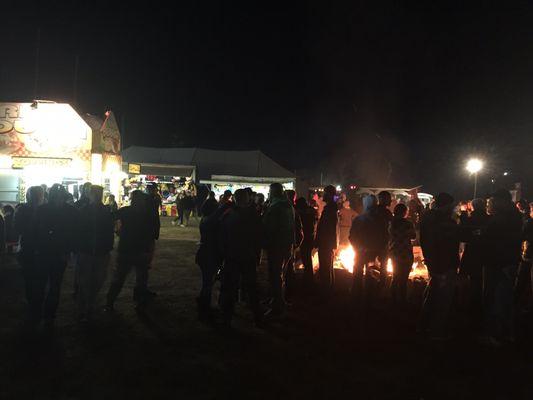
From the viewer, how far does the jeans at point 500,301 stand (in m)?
5.37

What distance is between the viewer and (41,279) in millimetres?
5359

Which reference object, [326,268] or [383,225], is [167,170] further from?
[383,225]

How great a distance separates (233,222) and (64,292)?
3990mm

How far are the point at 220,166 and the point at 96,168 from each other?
13.0 metres

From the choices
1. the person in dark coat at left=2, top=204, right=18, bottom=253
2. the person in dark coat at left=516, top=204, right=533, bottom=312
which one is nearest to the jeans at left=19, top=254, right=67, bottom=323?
the person in dark coat at left=2, top=204, right=18, bottom=253

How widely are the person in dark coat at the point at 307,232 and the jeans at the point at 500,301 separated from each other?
3.41 metres

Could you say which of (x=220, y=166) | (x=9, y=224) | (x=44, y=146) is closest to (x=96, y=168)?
(x=44, y=146)

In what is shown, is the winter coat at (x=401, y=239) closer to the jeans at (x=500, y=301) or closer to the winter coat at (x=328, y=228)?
the winter coat at (x=328, y=228)

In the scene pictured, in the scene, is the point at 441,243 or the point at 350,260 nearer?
the point at 441,243

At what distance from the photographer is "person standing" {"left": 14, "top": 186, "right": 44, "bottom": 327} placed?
5.31 m

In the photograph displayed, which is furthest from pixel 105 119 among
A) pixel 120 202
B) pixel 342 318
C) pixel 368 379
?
pixel 368 379

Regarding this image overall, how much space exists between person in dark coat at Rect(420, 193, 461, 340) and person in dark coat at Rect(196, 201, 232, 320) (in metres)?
2.96

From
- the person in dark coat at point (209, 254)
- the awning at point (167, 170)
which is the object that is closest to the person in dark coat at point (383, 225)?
the person in dark coat at point (209, 254)

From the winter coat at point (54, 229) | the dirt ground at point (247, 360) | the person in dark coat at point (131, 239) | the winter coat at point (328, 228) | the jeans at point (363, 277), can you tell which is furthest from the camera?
the winter coat at point (328, 228)
